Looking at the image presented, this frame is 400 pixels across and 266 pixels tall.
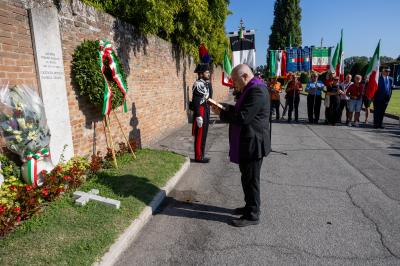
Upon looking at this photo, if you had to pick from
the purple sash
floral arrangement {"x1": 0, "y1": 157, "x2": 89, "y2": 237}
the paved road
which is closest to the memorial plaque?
floral arrangement {"x1": 0, "y1": 157, "x2": 89, "y2": 237}

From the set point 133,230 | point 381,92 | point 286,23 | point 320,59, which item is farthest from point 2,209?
point 286,23

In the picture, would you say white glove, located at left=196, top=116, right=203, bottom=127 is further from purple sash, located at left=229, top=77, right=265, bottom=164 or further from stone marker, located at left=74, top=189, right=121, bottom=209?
stone marker, located at left=74, top=189, right=121, bottom=209

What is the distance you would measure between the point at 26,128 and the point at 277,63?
11.5m

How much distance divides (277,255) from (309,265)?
328 millimetres

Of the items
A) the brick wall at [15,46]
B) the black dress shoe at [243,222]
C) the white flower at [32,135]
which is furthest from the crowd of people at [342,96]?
the white flower at [32,135]

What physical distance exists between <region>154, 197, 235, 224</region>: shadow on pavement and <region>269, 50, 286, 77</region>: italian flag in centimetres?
1010

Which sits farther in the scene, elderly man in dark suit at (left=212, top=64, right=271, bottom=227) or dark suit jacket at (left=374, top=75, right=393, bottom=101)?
dark suit jacket at (left=374, top=75, right=393, bottom=101)

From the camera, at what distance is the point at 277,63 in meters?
13.0

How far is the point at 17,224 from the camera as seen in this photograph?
3.28 meters

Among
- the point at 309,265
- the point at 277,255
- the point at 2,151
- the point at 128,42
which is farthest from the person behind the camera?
the point at 128,42

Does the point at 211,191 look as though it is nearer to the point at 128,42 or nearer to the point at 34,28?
the point at 34,28

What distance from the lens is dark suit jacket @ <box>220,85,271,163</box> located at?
10.9 ft

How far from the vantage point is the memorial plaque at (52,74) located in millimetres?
4098

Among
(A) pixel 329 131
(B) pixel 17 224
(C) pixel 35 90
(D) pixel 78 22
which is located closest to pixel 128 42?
(D) pixel 78 22
